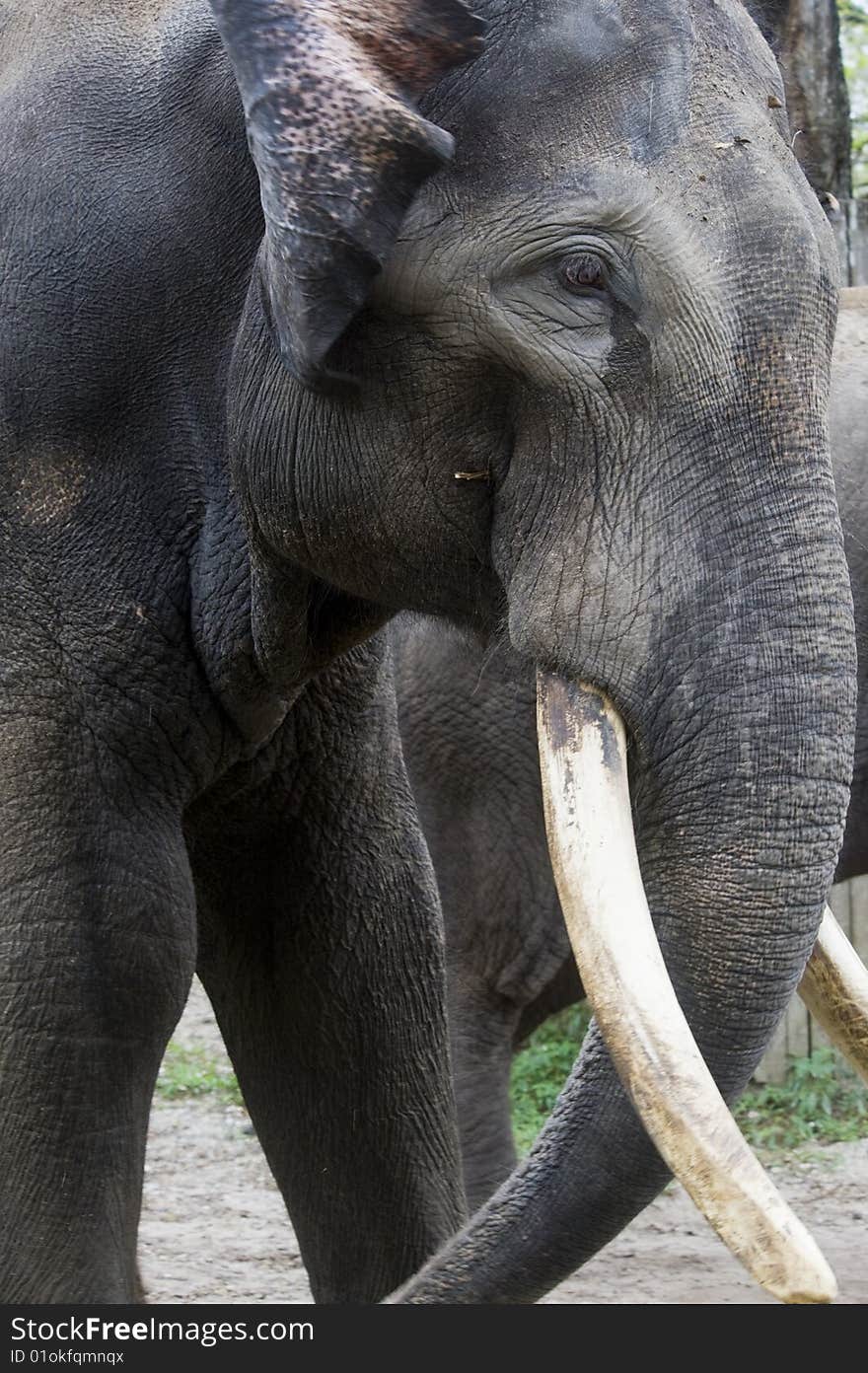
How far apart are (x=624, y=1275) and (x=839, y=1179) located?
103 cm

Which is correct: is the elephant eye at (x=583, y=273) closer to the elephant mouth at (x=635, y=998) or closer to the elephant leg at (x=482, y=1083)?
the elephant mouth at (x=635, y=998)

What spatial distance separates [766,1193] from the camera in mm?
1953

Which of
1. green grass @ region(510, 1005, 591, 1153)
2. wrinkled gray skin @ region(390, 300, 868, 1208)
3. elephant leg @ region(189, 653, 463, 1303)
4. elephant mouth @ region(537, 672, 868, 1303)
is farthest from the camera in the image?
green grass @ region(510, 1005, 591, 1153)

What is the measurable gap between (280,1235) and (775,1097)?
1.82 metres

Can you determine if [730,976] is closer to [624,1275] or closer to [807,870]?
[807,870]

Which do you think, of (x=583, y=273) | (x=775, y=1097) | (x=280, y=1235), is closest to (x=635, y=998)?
(x=583, y=273)

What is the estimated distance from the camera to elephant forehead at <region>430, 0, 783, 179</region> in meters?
2.24

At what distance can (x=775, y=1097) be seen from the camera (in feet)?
21.9

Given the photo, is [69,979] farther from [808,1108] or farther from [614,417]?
[808,1108]

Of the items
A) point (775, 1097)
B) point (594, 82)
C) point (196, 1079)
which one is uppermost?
point (594, 82)

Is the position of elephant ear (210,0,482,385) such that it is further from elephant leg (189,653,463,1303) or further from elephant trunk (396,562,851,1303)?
elephant leg (189,653,463,1303)

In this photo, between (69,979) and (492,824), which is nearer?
(69,979)

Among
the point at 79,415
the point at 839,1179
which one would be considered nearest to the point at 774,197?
the point at 79,415

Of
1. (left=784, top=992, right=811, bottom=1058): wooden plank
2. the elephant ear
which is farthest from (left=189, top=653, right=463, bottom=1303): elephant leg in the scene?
(left=784, top=992, right=811, bottom=1058): wooden plank
